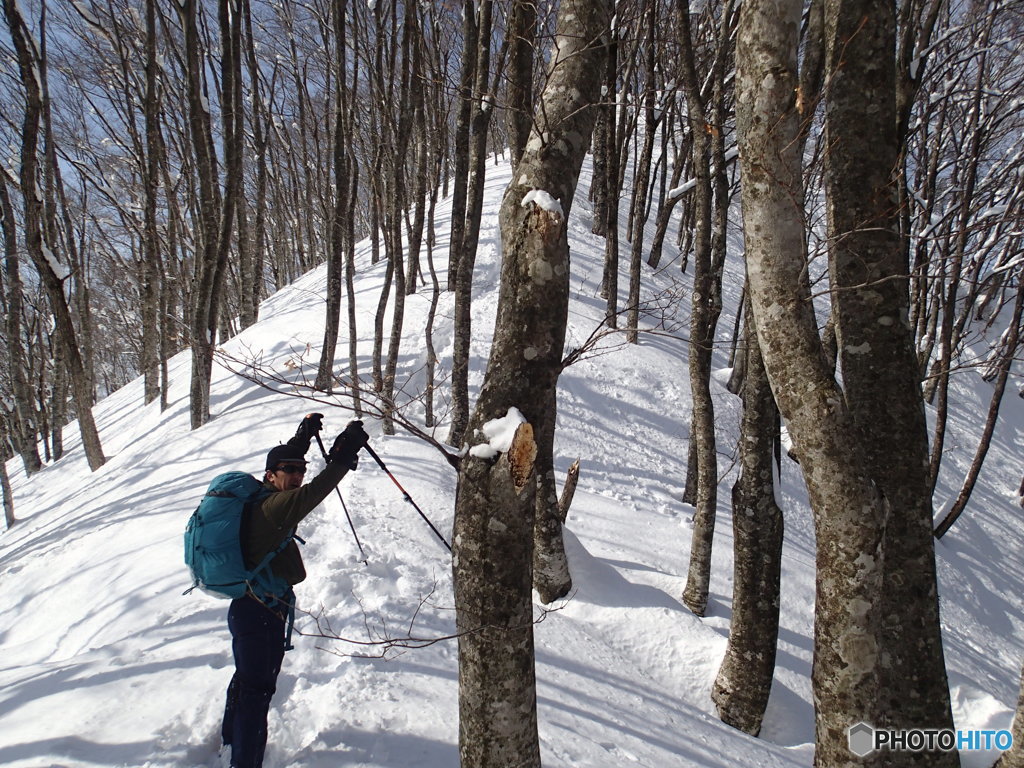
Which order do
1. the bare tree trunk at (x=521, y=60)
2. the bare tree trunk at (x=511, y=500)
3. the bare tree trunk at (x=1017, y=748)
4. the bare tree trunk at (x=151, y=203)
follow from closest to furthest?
the bare tree trunk at (x=511, y=500)
the bare tree trunk at (x=1017, y=748)
the bare tree trunk at (x=521, y=60)
the bare tree trunk at (x=151, y=203)

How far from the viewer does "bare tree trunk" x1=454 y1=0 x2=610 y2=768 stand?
1.77 m

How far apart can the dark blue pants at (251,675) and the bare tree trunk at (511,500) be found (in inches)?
44.0

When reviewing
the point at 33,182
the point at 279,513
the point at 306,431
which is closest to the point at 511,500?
the point at 279,513

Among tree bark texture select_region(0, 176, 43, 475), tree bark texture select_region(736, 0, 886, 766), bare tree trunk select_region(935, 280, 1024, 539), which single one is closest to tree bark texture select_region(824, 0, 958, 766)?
tree bark texture select_region(736, 0, 886, 766)

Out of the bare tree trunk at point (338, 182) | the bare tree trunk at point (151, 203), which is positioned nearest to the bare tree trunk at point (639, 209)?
the bare tree trunk at point (338, 182)

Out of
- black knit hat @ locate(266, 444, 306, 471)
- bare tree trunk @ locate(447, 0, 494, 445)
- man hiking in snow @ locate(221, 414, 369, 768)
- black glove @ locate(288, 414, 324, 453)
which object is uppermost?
bare tree trunk @ locate(447, 0, 494, 445)

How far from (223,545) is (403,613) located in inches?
63.8

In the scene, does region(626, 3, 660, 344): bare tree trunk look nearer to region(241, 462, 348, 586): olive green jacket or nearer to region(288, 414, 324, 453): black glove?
region(288, 414, 324, 453): black glove

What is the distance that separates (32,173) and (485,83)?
6.30 m

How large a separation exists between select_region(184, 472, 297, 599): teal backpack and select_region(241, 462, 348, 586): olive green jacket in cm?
4

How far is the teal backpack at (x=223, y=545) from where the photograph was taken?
2.41 metres

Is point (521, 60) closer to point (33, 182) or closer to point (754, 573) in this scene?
point (754, 573)

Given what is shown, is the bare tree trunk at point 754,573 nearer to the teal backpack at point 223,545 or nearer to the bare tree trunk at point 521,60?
the bare tree trunk at point 521,60

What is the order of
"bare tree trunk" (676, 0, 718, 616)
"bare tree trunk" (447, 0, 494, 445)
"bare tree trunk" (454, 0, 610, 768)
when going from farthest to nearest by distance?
"bare tree trunk" (447, 0, 494, 445)
"bare tree trunk" (676, 0, 718, 616)
"bare tree trunk" (454, 0, 610, 768)
